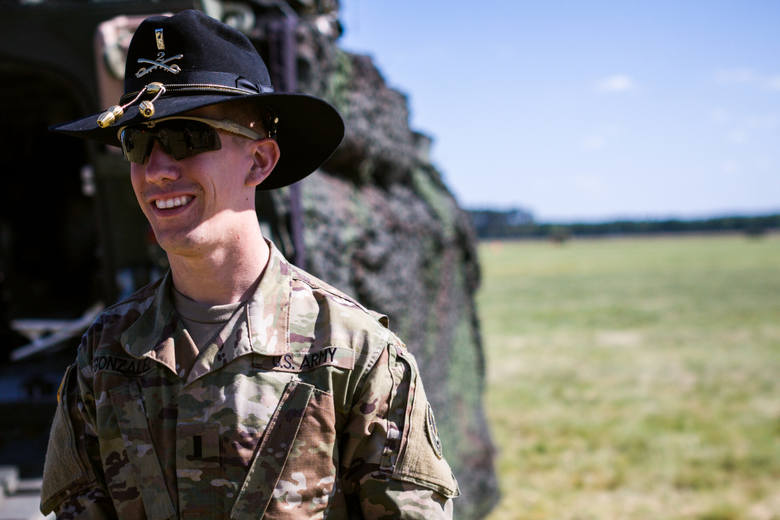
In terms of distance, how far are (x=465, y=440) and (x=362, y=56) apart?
3.78m

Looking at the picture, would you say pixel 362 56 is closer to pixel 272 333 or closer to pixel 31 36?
pixel 31 36

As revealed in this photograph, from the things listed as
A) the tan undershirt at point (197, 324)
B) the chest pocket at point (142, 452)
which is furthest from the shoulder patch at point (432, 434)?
the chest pocket at point (142, 452)

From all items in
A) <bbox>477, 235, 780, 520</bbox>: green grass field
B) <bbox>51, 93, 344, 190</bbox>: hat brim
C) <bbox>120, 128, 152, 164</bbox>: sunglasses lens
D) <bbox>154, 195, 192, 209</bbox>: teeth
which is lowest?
<bbox>477, 235, 780, 520</bbox>: green grass field

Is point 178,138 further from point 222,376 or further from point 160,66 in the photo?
point 222,376

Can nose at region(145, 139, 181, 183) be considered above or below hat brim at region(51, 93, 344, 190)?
below

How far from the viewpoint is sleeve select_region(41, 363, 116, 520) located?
1.92 m

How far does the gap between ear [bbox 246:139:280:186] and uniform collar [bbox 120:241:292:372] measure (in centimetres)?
24

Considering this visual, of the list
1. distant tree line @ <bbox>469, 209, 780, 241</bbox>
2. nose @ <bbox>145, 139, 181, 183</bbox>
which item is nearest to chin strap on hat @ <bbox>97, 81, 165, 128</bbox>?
nose @ <bbox>145, 139, 181, 183</bbox>

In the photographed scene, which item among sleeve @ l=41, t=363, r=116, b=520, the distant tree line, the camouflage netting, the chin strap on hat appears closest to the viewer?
Answer: the chin strap on hat

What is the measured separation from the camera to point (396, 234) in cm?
573

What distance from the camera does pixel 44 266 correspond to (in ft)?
27.6

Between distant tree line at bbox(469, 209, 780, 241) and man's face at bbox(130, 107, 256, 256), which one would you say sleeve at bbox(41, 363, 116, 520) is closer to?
man's face at bbox(130, 107, 256, 256)

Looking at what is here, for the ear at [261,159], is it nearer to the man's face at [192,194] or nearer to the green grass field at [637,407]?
the man's face at [192,194]

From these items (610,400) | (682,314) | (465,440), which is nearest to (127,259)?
(465,440)
